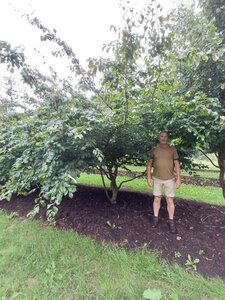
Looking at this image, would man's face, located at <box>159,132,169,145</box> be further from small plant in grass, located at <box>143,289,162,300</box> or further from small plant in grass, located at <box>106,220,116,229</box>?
small plant in grass, located at <box>143,289,162,300</box>

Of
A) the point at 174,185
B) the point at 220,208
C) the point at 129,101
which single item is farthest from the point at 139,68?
the point at 220,208

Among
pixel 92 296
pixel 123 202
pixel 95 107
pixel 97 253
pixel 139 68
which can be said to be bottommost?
pixel 92 296

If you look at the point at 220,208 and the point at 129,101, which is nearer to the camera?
the point at 129,101

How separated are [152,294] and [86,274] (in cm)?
74

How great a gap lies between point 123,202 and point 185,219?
1.08m

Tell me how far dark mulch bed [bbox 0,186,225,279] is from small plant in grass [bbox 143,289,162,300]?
54 centimetres

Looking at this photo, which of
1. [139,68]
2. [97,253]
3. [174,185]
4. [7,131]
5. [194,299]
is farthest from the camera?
[7,131]

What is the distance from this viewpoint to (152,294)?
2.26m

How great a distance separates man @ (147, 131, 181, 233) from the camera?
3312 mm

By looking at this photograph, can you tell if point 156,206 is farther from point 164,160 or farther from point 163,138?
point 163,138

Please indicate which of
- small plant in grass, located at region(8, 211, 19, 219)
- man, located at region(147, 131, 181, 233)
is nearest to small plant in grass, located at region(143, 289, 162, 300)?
man, located at region(147, 131, 181, 233)

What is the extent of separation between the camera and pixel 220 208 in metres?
4.30

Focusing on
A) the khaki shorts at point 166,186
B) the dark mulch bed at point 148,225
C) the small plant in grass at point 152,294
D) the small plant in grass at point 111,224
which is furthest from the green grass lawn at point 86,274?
the khaki shorts at point 166,186

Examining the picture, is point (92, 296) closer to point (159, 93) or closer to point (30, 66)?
point (159, 93)
